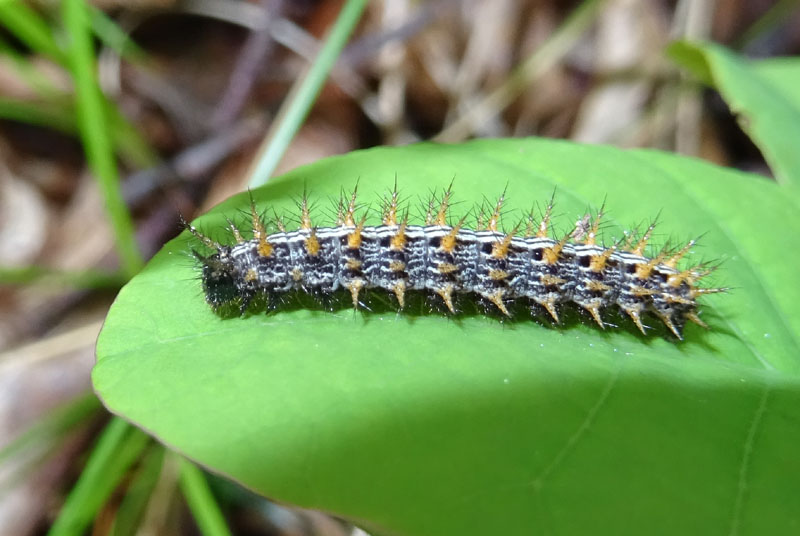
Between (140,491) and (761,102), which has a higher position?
(761,102)

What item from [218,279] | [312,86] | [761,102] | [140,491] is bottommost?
[140,491]

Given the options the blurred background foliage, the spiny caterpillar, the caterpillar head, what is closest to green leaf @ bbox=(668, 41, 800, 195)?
the spiny caterpillar

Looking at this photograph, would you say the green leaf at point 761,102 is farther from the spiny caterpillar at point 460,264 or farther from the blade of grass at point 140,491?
the blade of grass at point 140,491

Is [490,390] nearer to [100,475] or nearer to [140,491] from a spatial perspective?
[100,475]

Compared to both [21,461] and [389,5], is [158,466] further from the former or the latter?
[389,5]

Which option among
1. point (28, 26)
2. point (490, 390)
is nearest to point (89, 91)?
point (28, 26)
